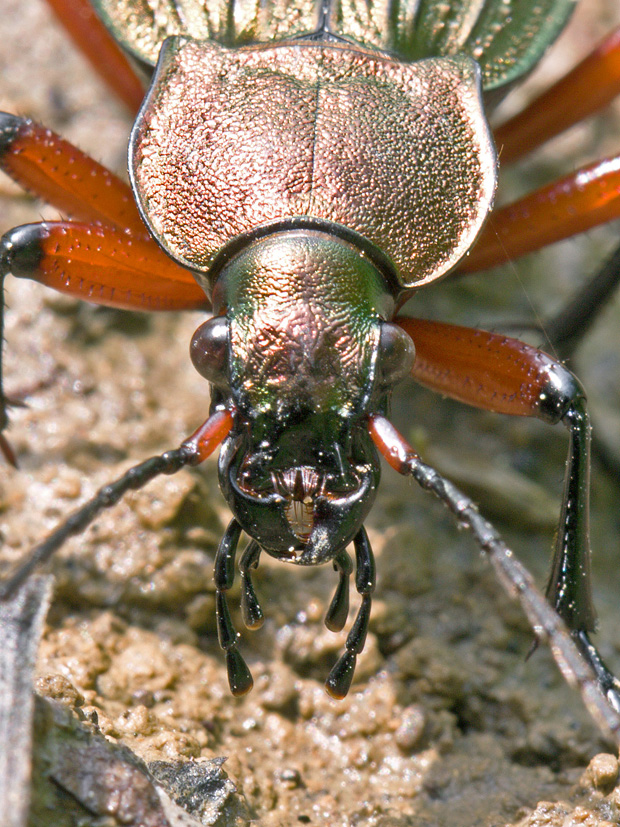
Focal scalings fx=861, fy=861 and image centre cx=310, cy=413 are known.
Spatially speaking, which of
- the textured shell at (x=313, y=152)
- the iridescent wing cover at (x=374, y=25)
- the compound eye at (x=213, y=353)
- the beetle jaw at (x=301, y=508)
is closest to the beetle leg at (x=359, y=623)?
the beetle jaw at (x=301, y=508)

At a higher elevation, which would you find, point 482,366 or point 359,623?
point 482,366

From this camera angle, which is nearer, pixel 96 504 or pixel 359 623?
pixel 96 504

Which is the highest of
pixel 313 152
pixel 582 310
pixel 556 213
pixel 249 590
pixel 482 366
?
pixel 313 152

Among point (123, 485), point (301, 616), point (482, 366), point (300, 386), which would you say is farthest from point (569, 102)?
point (123, 485)

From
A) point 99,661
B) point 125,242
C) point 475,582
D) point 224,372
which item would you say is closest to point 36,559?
point 224,372

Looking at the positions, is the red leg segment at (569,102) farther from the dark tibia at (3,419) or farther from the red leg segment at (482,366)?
the dark tibia at (3,419)

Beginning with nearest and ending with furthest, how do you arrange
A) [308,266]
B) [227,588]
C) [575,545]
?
[227,588], [308,266], [575,545]

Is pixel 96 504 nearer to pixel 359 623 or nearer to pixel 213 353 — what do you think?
pixel 213 353

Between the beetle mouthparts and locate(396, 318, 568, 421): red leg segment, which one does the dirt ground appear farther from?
the beetle mouthparts
